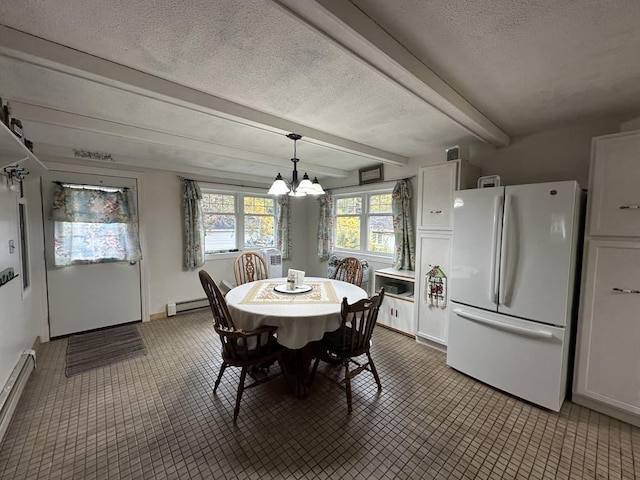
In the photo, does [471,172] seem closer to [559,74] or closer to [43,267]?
[559,74]

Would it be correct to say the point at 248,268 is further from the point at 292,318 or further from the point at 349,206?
the point at 349,206

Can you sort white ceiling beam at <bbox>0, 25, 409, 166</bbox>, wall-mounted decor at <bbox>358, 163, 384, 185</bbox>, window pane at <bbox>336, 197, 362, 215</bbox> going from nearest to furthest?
white ceiling beam at <bbox>0, 25, 409, 166</bbox>, wall-mounted decor at <bbox>358, 163, 384, 185</bbox>, window pane at <bbox>336, 197, 362, 215</bbox>

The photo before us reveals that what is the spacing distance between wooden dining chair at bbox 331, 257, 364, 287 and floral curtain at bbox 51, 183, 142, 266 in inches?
110

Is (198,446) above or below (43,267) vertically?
below

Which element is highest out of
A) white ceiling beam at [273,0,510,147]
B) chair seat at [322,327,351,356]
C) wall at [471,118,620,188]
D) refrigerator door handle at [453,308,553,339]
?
white ceiling beam at [273,0,510,147]

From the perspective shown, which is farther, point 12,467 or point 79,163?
point 79,163

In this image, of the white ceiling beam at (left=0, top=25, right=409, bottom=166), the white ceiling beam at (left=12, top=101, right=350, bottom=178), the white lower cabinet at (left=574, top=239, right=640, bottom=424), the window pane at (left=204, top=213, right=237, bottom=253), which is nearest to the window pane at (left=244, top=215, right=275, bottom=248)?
the window pane at (left=204, top=213, right=237, bottom=253)

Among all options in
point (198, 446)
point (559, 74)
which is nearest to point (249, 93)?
point (559, 74)

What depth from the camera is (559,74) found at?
1646 millimetres

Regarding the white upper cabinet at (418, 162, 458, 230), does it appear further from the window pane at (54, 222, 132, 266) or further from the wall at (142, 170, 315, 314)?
the window pane at (54, 222, 132, 266)

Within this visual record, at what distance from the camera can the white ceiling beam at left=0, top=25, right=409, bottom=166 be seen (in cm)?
127

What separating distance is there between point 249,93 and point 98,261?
3.10 m

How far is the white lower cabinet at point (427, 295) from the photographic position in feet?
9.55

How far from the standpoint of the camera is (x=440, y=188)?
2930 millimetres
